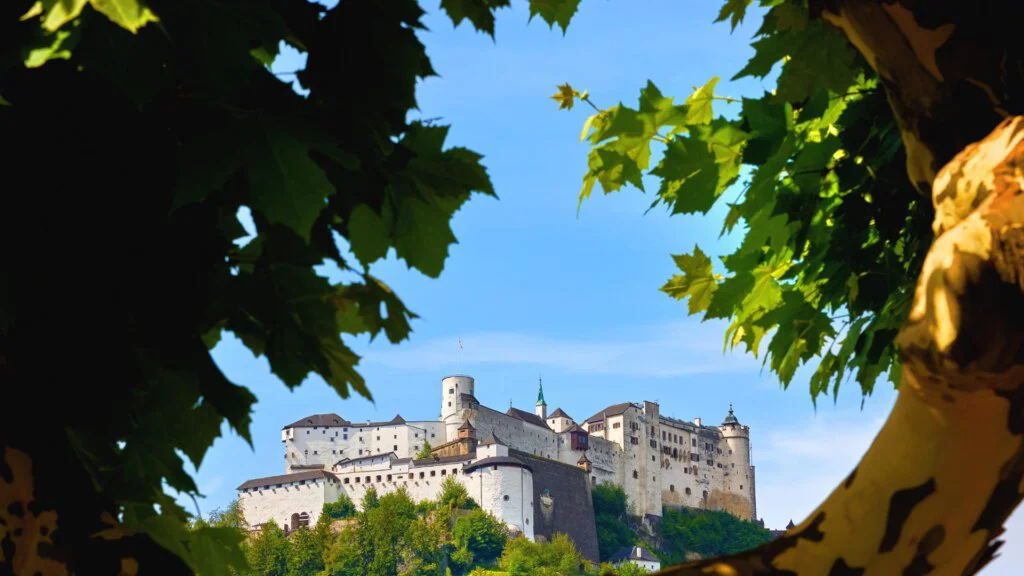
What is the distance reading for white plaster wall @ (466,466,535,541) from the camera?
234 feet

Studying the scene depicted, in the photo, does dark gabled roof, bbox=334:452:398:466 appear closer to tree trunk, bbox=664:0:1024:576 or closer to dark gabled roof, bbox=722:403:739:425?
dark gabled roof, bbox=722:403:739:425

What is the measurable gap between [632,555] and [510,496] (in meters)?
11.3

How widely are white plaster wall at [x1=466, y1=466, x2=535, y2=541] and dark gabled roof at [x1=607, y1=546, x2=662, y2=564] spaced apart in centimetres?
795

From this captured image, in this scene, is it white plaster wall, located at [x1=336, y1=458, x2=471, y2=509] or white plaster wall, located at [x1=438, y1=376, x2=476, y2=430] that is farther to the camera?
white plaster wall, located at [x1=438, y1=376, x2=476, y2=430]

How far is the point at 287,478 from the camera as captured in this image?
76750 mm

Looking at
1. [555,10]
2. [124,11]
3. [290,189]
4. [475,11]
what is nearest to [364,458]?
[555,10]

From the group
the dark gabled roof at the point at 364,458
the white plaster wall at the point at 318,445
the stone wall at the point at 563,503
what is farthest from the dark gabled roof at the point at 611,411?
the white plaster wall at the point at 318,445

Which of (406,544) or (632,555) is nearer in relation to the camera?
(406,544)

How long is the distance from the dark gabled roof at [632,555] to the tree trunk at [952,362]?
76.0m

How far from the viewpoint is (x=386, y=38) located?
2.41m

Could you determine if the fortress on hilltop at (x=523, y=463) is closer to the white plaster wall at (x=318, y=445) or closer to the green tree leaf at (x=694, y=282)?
the white plaster wall at (x=318, y=445)

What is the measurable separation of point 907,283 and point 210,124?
Result: 6.47 ft

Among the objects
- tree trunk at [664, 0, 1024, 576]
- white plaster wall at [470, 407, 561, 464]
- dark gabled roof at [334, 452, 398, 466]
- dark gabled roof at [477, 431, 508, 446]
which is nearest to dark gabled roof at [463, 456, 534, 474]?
dark gabled roof at [477, 431, 508, 446]

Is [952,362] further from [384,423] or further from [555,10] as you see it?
[384,423]
